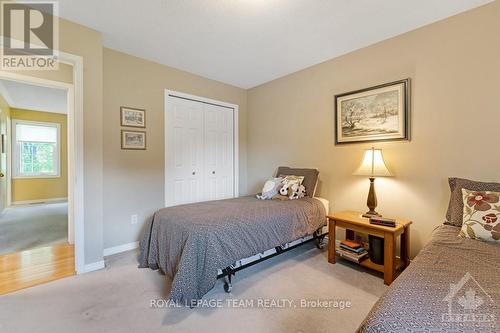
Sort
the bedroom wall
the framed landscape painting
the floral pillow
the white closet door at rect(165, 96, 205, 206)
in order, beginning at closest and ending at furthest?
the floral pillow → the bedroom wall → the framed landscape painting → the white closet door at rect(165, 96, 205, 206)

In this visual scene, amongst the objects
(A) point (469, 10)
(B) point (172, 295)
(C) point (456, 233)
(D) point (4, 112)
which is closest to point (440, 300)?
(C) point (456, 233)

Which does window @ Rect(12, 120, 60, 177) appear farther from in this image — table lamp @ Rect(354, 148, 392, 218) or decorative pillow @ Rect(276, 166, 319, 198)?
table lamp @ Rect(354, 148, 392, 218)

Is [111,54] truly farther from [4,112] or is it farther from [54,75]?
[4,112]

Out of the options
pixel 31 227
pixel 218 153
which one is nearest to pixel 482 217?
pixel 218 153

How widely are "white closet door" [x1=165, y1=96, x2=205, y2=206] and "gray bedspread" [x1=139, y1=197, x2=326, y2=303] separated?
3.29 ft

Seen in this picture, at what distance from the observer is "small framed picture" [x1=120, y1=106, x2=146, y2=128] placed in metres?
2.82

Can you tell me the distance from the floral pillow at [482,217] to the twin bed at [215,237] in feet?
4.48

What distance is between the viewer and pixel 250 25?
7.48ft

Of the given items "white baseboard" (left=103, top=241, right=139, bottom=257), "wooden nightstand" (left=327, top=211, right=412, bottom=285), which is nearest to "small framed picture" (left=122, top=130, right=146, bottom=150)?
"white baseboard" (left=103, top=241, right=139, bottom=257)

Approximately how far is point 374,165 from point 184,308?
87.9 inches

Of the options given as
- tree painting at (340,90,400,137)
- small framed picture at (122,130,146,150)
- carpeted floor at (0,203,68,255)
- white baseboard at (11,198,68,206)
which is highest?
tree painting at (340,90,400,137)

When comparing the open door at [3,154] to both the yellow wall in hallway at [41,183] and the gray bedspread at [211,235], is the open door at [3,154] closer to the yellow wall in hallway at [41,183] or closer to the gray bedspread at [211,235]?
the yellow wall in hallway at [41,183]

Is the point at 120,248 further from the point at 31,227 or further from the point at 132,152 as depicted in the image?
the point at 31,227

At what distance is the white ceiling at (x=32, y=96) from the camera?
13.5 ft
